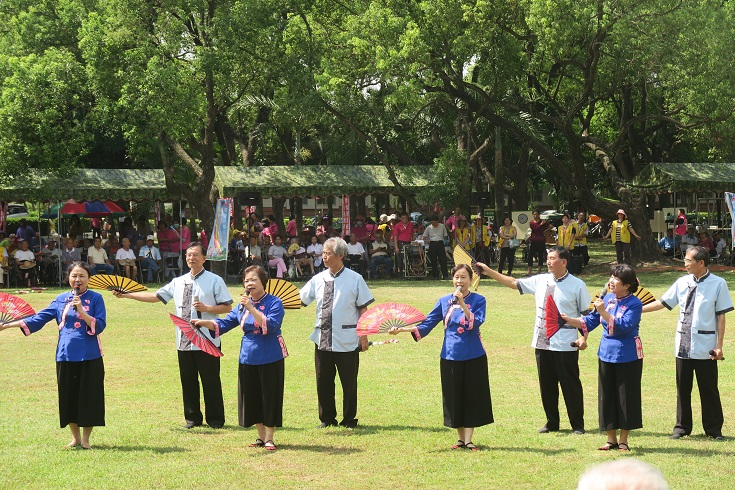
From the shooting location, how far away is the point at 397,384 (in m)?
11.2

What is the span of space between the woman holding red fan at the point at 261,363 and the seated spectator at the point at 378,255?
17.7m

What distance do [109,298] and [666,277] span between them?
13.5 m

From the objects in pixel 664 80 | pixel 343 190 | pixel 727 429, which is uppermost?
pixel 664 80

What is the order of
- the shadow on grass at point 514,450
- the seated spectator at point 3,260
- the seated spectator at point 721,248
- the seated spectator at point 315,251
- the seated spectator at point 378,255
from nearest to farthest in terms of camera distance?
the shadow on grass at point 514,450 < the seated spectator at point 3,260 < the seated spectator at point 315,251 < the seated spectator at point 378,255 < the seated spectator at point 721,248

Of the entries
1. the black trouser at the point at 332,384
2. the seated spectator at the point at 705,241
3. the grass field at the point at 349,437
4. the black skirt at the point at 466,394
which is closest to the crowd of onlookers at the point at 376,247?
the seated spectator at the point at 705,241

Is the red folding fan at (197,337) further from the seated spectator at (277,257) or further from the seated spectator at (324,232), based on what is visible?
the seated spectator at (324,232)

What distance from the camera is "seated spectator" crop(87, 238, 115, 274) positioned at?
78.6ft

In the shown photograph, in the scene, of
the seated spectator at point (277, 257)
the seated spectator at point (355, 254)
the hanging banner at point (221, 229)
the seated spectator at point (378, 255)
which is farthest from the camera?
the seated spectator at point (378, 255)

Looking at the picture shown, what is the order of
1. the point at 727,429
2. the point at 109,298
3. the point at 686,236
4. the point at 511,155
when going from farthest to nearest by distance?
the point at 511,155 < the point at 686,236 < the point at 109,298 < the point at 727,429

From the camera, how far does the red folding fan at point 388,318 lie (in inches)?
343

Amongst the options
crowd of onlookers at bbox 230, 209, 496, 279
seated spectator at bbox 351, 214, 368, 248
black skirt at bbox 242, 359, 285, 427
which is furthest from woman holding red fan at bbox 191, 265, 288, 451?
seated spectator at bbox 351, 214, 368, 248

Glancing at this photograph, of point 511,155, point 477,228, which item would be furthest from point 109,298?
point 511,155

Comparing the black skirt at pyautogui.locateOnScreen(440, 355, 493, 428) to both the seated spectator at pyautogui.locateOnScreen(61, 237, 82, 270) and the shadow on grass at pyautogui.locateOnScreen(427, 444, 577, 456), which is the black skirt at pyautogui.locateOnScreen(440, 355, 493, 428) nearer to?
the shadow on grass at pyautogui.locateOnScreen(427, 444, 577, 456)

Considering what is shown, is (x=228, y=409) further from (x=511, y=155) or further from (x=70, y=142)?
(x=511, y=155)
